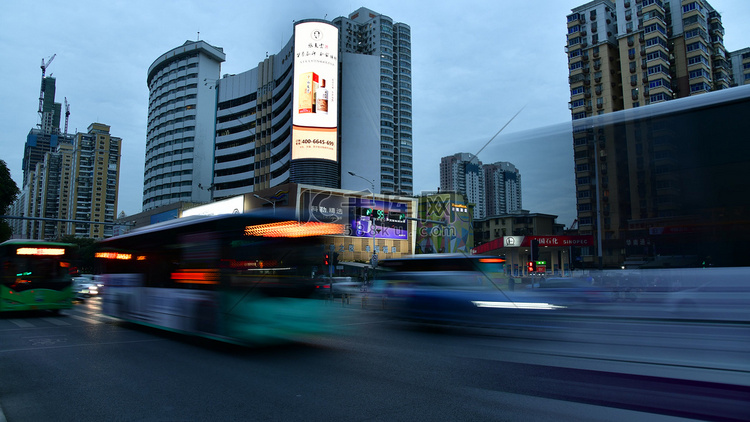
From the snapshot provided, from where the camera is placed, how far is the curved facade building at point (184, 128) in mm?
88000

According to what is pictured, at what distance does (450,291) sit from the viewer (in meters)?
10.9

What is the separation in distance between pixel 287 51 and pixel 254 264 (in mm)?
73006

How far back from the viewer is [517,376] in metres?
6.76

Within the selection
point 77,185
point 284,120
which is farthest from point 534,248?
point 77,185

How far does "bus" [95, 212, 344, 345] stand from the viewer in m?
8.23

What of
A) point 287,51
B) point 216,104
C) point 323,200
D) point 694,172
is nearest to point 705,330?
point 694,172

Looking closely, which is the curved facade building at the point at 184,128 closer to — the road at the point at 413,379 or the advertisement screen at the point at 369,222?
the advertisement screen at the point at 369,222

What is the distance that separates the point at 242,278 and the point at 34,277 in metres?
10.9

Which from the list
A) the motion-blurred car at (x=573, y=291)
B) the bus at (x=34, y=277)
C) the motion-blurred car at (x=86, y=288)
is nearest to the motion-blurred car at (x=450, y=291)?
the motion-blurred car at (x=573, y=291)

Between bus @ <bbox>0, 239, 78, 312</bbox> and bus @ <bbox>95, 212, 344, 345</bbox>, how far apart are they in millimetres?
7247

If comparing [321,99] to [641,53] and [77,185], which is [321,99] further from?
[77,185]

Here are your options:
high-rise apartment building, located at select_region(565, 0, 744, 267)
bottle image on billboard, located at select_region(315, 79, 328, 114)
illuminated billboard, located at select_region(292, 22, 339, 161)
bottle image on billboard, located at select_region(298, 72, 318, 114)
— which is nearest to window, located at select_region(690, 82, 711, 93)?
high-rise apartment building, located at select_region(565, 0, 744, 267)

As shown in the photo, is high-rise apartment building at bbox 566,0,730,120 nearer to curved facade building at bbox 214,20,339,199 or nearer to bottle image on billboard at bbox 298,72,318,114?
curved facade building at bbox 214,20,339,199

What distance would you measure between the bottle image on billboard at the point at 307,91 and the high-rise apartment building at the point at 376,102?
1938cm
